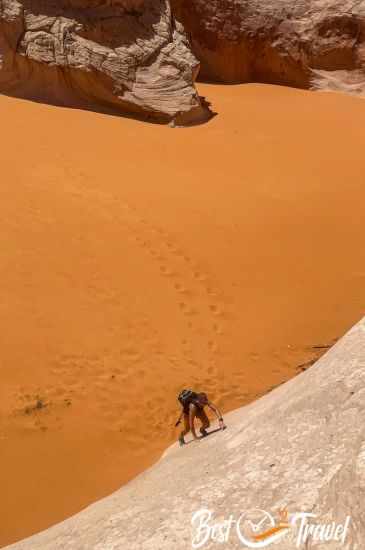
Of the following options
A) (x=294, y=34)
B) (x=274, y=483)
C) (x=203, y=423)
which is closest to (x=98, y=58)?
(x=294, y=34)

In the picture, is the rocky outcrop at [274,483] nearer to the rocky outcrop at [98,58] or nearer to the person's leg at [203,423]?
the person's leg at [203,423]

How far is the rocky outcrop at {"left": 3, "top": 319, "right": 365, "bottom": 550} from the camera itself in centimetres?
172

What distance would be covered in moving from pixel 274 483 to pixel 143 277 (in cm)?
426

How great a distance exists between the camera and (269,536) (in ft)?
5.51

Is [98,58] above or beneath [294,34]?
beneath

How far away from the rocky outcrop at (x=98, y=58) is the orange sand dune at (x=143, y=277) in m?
0.41

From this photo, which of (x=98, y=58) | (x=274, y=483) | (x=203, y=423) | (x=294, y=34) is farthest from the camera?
(x=294, y=34)

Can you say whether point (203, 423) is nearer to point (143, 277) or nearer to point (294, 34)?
point (143, 277)

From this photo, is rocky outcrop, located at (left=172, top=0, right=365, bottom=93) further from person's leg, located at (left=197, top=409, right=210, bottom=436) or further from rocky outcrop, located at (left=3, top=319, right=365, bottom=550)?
rocky outcrop, located at (left=3, top=319, right=365, bottom=550)

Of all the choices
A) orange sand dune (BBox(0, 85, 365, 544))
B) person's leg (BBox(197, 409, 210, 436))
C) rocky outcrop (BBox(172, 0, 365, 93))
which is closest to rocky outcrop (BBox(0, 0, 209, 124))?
orange sand dune (BBox(0, 85, 365, 544))

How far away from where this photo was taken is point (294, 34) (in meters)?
11.5

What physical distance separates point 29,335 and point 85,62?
532 cm

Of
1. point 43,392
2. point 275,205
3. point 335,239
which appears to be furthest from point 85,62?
point 43,392

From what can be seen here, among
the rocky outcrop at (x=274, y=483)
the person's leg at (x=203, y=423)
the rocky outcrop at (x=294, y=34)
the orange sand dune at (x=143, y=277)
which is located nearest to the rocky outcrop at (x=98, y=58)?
the orange sand dune at (x=143, y=277)
